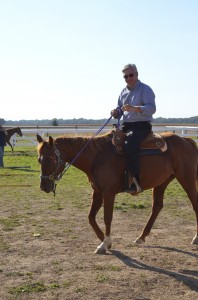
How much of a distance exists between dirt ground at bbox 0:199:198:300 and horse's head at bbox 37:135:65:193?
1114 mm

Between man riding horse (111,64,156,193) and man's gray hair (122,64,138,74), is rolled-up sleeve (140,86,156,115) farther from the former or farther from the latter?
man's gray hair (122,64,138,74)

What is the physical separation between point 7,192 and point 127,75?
7.38 metres

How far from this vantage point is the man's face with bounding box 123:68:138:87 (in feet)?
25.2

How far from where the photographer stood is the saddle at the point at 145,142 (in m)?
7.64

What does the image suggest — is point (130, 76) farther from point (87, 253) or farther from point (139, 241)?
point (87, 253)

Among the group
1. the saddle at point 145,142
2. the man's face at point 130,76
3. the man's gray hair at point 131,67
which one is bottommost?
the saddle at point 145,142

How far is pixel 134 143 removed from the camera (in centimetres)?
760

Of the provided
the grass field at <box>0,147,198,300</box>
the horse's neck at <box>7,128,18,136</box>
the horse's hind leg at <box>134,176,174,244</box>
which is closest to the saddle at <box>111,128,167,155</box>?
the horse's hind leg at <box>134,176,174,244</box>

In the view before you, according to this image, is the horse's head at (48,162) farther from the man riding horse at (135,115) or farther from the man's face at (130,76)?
the man's face at (130,76)

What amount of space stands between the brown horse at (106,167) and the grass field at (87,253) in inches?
19.6

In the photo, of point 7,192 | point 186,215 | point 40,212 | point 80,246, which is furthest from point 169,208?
point 7,192

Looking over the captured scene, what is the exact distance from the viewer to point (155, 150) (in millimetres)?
7895

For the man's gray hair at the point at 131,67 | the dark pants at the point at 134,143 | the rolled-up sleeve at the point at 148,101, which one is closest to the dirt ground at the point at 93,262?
the dark pants at the point at 134,143

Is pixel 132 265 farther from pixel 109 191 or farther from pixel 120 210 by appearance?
pixel 120 210
